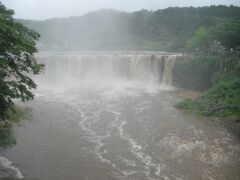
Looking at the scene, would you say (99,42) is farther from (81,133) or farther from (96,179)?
(96,179)

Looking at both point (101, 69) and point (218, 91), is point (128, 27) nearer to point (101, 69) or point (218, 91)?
point (101, 69)

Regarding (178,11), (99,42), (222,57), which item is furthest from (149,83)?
(178,11)

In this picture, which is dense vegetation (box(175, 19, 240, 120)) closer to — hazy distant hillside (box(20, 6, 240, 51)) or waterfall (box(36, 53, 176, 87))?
waterfall (box(36, 53, 176, 87))

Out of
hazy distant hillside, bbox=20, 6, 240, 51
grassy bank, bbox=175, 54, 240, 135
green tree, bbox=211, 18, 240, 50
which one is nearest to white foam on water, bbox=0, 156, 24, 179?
grassy bank, bbox=175, 54, 240, 135

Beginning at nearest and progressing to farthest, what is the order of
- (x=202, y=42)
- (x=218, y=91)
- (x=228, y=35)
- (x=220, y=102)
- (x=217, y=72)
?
1. (x=220, y=102)
2. (x=218, y=91)
3. (x=217, y=72)
4. (x=228, y=35)
5. (x=202, y=42)

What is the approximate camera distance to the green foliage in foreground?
22.9m

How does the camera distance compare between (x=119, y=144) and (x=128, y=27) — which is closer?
(x=119, y=144)

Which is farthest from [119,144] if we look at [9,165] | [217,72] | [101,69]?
[101,69]

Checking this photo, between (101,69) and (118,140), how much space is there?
2183 cm

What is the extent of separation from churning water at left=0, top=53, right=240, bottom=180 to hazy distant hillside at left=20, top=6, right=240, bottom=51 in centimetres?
3762

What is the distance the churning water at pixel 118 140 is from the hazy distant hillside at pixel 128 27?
3762 centimetres

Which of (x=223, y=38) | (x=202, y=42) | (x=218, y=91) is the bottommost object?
(x=218, y=91)

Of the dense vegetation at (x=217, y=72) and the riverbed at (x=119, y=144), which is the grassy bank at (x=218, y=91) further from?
the riverbed at (x=119, y=144)

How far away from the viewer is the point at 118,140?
62.0ft
